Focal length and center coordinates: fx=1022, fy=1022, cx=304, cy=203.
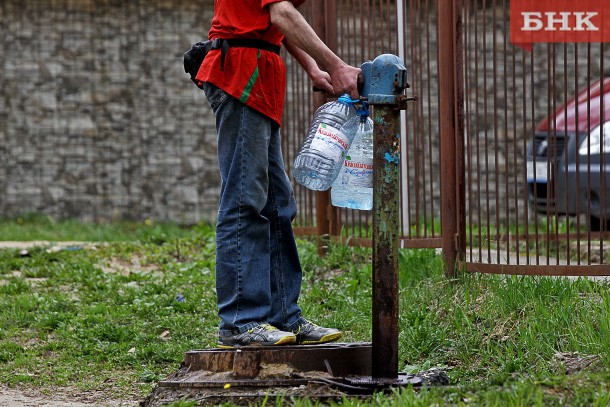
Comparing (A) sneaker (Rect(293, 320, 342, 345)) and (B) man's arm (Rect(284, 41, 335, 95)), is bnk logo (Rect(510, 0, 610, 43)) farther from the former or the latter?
(A) sneaker (Rect(293, 320, 342, 345))

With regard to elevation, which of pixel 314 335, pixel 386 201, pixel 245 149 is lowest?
pixel 314 335

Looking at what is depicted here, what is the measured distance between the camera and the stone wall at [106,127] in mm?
11836

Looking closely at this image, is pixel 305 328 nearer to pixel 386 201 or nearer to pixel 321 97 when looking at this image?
pixel 386 201

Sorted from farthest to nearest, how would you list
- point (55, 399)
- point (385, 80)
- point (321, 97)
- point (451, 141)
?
point (321, 97) → point (451, 141) → point (55, 399) → point (385, 80)

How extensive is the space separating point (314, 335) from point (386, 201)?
0.79 meters

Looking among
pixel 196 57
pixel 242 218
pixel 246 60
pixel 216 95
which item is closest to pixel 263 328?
pixel 242 218

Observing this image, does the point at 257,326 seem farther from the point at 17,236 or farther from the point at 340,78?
the point at 17,236

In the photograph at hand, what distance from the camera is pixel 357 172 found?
A: 412 centimetres

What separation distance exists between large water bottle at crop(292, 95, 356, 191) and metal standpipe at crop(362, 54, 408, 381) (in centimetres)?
20

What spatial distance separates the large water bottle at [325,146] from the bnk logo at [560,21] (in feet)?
4.72

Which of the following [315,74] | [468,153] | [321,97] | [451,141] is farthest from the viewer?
[321,97]

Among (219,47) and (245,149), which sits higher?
(219,47)

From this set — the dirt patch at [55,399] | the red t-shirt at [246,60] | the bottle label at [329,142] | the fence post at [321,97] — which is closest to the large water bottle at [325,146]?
the bottle label at [329,142]

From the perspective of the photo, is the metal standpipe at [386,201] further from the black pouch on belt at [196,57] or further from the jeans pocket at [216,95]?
the black pouch on belt at [196,57]
